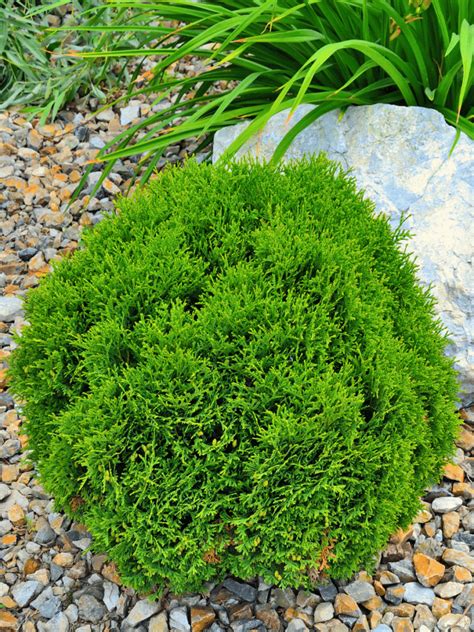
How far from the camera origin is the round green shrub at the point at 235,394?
1.90m

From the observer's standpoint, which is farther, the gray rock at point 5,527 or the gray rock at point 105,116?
the gray rock at point 105,116

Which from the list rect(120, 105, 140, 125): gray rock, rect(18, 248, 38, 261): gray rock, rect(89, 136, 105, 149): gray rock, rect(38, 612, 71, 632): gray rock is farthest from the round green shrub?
rect(120, 105, 140, 125): gray rock

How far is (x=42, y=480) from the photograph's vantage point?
2197mm

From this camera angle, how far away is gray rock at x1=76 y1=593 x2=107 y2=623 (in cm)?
230

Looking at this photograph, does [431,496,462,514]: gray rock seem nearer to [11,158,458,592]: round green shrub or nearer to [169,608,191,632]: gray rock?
[11,158,458,592]: round green shrub

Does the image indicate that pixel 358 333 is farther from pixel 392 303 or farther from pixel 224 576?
pixel 224 576

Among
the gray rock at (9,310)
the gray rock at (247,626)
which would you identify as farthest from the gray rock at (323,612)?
the gray rock at (9,310)

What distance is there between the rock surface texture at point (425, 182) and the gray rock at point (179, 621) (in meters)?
1.27

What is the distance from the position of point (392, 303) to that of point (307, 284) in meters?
0.30

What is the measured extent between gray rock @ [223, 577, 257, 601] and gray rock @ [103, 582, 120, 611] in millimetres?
318

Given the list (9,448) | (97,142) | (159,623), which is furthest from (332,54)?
(159,623)

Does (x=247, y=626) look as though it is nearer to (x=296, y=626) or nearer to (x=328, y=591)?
(x=296, y=626)

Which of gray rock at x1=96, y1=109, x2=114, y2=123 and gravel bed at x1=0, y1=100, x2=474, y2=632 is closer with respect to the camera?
gravel bed at x1=0, y1=100, x2=474, y2=632

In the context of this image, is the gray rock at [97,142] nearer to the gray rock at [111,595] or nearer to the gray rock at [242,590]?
the gray rock at [111,595]
